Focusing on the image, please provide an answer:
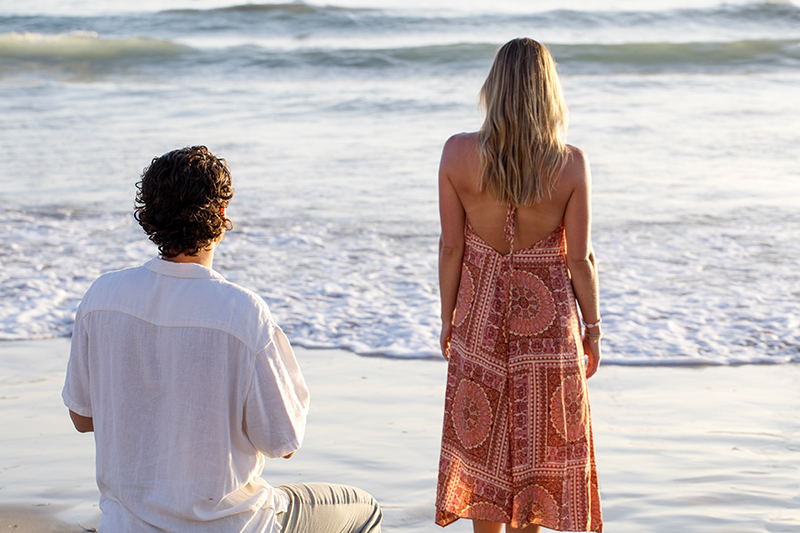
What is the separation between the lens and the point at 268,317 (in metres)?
1.61

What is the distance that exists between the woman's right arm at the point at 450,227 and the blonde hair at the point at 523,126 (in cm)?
12

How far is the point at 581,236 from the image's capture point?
86.7 inches

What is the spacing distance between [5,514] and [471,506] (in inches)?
69.6

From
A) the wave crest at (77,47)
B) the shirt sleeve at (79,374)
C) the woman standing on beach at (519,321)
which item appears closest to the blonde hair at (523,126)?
the woman standing on beach at (519,321)

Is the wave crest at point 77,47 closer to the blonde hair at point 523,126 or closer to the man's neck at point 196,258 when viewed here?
the blonde hair at point 523,126

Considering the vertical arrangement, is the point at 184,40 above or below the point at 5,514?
above

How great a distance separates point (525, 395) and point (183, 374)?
3.41 ft

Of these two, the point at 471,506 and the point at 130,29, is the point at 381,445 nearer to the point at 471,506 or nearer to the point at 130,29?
the point at 471,506

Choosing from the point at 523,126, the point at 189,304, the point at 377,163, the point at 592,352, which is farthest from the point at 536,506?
the point at 377,163

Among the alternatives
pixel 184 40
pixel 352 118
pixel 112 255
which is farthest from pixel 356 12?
pixel 112 255

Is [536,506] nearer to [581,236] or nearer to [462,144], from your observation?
[581,236]

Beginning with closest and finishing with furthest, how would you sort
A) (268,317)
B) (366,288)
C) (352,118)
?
1. (268,317)
2. (366,288)
3. (352,118)

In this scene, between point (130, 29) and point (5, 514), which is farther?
point (130, 29)

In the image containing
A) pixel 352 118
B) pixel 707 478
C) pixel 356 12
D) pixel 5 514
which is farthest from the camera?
pixel 356 12
